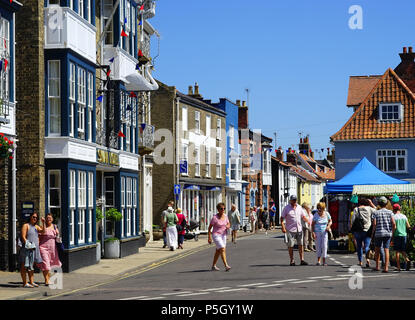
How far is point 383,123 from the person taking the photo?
168 feet

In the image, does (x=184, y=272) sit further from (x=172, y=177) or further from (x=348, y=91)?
(x=348, y=91)

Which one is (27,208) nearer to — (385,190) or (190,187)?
(385,190)

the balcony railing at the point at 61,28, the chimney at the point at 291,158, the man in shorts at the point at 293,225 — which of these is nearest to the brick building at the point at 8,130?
the balcony railing at the point at 61,28

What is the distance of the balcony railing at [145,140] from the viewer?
34.4m

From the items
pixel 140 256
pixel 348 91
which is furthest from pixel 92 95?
pixel 348 91

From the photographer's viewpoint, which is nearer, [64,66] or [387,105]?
[64,66]

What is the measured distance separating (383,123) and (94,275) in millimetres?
32592

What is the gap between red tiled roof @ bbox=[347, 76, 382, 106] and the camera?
60956 mm

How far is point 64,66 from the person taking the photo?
23172 millimetres

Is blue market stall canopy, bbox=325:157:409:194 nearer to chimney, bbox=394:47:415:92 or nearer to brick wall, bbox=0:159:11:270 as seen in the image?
brick wall, bbox=0:159:11:270

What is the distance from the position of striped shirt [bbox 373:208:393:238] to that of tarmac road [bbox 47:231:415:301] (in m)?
1.02

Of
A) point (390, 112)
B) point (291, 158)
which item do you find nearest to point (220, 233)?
point (390, 112)

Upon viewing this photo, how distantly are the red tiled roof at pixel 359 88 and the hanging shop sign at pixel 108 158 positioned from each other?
34531 mm
